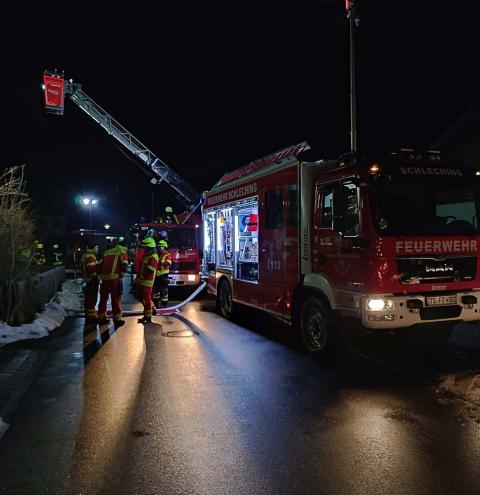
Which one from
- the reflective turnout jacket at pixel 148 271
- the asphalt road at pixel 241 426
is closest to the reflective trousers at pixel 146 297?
the reflective turnout jacket at pixel 148 271

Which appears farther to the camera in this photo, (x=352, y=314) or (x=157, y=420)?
(x=352, y=314)

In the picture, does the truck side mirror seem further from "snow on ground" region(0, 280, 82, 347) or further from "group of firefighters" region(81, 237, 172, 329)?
"snow on ground" region(0, 280, 82, 347)

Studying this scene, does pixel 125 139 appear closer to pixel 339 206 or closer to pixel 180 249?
pixel 180 249

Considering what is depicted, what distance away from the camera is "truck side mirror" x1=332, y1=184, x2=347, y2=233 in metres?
6.22

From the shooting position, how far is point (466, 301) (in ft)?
20.4

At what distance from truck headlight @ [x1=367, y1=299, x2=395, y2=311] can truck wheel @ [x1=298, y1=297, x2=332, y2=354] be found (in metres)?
0.94

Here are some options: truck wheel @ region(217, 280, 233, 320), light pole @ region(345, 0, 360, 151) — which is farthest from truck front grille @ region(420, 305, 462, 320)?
light pole @ region(345, 0, 360, 151)

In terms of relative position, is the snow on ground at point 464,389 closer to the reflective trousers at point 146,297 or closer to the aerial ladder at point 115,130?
the reflective trousers at point 146,297

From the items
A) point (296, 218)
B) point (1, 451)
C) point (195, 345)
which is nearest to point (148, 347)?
point (195, 345)

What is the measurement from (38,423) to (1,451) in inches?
24.3

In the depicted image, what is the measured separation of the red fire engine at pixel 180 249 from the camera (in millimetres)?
14695

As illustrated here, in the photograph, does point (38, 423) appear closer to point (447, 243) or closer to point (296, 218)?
point (296, 218)

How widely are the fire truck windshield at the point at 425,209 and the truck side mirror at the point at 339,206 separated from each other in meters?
0.38

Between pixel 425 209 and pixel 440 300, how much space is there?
3.71 ft
